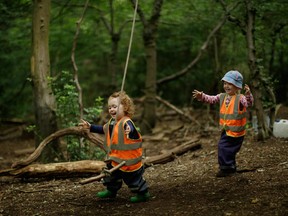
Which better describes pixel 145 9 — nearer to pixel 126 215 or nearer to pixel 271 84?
pixel 271 84

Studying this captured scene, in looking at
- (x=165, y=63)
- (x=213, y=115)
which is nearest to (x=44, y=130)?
(x=213, y=115)

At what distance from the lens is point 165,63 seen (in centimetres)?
1752

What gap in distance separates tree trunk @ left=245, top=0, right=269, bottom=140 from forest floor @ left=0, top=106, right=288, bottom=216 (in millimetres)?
308

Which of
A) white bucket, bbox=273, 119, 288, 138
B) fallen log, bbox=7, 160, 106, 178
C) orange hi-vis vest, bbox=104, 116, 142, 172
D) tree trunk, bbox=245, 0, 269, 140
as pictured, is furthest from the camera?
white bucket, bbox=273, 119, 288, 138

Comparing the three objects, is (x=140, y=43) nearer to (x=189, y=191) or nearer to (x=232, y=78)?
(x=232, y=78)

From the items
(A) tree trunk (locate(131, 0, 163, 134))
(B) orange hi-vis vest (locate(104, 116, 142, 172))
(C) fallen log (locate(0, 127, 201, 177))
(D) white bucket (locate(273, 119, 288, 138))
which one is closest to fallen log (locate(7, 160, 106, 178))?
(C) fallen log (locate(0, 127, 201, 177))

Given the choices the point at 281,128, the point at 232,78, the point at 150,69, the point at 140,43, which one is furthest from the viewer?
the point at 140,43

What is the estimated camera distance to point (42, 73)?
7.86 metres

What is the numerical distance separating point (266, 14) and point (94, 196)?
6787 millimetres

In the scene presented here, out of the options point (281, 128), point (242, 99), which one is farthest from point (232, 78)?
point (281, 128)

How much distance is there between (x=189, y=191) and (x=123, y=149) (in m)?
1.01

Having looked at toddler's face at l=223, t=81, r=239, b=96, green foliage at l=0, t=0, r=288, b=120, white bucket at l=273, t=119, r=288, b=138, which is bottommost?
white bucket at l=273, t=119, r=288, b=138

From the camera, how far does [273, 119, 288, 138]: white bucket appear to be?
8.32 meters

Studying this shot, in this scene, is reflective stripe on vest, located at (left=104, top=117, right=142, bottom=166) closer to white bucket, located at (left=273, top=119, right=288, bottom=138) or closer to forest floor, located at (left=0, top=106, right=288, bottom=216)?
forest floor, located at (left=0, top=106, right=288, bottom=216)
